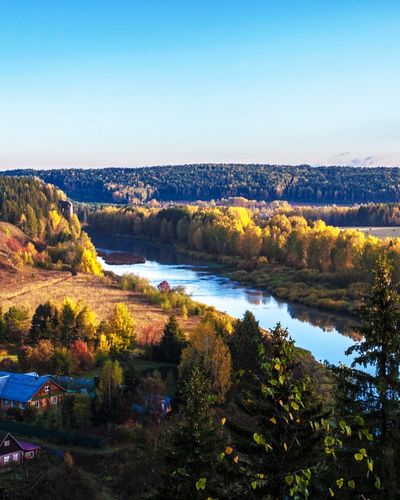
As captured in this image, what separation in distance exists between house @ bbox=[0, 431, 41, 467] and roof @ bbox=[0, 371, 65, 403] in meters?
3.83

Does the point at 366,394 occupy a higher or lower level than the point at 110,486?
higher

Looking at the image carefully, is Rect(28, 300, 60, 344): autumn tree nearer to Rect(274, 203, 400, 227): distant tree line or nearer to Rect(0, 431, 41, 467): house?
Rect(0, 431, 41, 467): house

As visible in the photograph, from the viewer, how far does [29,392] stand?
2284 cm

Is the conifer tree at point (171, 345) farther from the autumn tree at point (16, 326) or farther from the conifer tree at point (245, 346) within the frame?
the autumn tree at point (16, 326)

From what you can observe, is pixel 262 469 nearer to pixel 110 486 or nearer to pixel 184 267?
pixel 110 486

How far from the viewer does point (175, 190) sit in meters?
199

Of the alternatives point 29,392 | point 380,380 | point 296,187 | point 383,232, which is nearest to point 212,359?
point 29,392

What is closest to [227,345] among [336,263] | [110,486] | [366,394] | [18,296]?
[110,486]

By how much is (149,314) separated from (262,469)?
33.7 meters

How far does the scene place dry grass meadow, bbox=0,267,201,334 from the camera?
40.6 metres

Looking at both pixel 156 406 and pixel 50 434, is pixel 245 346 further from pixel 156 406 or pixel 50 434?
pixel 50 434

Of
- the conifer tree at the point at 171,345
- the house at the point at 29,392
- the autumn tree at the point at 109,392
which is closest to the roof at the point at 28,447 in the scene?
the house at the point at 29,392

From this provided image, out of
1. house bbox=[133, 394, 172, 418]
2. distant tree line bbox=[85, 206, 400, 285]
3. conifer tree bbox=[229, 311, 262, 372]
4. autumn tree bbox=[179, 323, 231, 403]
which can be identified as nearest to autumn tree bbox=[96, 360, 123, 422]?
house bbox=[133, 394, 172, 418]

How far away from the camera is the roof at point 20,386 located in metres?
22.8
